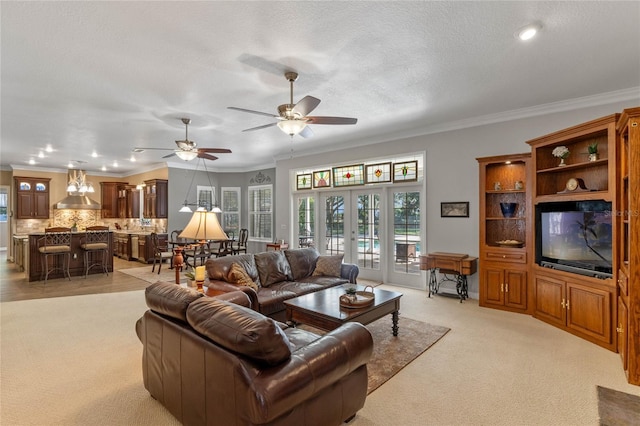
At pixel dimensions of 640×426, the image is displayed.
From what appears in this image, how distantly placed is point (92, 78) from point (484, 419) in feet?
16.3

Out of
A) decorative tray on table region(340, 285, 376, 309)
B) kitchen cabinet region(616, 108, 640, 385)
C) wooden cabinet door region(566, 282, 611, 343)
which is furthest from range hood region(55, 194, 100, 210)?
kitchen cabinet region(616, 108, 640, 385)

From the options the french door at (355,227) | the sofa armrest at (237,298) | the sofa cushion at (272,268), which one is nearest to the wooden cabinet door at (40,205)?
the french door at (355,227)

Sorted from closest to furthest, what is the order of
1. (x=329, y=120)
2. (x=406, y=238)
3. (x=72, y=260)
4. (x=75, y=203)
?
(x=329, y=120) → (x=406, y=238) → (x=72, y=260) → (x=75, y=203)

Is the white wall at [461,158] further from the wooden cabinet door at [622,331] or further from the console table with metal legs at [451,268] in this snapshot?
the wooden cabinet door at [622,331]

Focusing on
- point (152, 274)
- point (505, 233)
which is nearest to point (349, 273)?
point (505, 233)

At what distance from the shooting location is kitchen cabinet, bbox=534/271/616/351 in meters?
3.42

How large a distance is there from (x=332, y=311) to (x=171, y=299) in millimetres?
1567

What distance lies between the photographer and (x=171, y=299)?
7.16ft

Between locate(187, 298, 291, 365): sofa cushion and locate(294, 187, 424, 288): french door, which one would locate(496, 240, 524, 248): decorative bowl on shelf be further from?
locate(187, 298, 291, 365): sofa cushion

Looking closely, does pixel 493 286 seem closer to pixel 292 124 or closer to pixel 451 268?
pixel 451 268

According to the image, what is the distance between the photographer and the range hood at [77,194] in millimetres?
8758

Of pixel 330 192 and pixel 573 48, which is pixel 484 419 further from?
pixel 330 192

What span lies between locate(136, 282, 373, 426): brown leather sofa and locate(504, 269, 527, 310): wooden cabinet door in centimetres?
350

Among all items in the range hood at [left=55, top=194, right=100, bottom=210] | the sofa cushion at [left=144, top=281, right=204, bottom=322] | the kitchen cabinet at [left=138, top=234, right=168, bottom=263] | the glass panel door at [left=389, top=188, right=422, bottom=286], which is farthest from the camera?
the range hood at [left=55, top=194, right=100, bottom=210]
